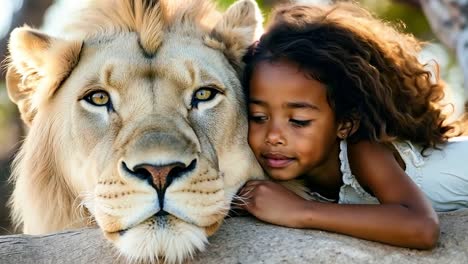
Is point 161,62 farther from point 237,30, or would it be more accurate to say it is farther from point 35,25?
point 35,25

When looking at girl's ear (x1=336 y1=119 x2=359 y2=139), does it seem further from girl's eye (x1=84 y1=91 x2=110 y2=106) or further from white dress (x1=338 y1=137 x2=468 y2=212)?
girl's eye (x1=84 y1=91 x2=110 y2=106)

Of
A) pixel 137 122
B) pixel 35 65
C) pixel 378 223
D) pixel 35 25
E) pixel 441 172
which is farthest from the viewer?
pixel 35 25

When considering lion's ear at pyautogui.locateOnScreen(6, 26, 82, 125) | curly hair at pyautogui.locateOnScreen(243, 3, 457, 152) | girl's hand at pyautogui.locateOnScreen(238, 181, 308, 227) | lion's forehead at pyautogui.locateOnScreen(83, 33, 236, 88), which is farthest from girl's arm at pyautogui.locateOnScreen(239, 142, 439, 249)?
lion's ear at pyautogui.locateOnScreen(6, 26, 82, 125)

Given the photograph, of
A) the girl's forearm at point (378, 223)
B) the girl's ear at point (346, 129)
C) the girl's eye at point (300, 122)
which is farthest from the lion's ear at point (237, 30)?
the girl's forearm at point (378, 223)

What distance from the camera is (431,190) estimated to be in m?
4.77

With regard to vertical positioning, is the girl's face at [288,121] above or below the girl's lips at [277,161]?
above

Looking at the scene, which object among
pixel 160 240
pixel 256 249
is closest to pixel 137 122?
pixel 160 240

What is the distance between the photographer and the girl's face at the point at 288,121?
431 cm

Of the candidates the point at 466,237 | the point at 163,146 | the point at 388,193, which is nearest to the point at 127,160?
the point at 163,146

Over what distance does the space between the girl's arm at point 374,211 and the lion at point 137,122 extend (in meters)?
0.17

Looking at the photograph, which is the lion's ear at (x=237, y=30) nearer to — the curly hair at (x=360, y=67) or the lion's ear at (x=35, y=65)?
the curly hair at (x=360, y=67)

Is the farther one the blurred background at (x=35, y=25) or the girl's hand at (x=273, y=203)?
the blurred background at (x=35, y=25)

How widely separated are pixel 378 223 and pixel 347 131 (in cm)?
65

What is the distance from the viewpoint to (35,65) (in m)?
4.60
